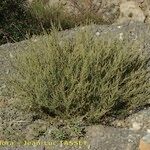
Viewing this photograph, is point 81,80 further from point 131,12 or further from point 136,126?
point 131,12

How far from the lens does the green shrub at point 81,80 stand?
4.86 meters

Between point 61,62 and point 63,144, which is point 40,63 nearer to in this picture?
point 61,62

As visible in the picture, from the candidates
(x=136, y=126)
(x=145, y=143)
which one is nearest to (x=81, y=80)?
(x=136, y=126)

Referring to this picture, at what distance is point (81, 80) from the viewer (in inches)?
189

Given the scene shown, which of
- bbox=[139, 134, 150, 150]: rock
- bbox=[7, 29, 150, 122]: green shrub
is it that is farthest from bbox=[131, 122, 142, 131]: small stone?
bbox=[139, 134, 150, 150]: rock

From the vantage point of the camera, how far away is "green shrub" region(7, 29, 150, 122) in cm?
486

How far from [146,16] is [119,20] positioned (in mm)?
510

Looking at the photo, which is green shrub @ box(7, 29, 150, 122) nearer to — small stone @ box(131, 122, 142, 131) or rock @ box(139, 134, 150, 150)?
small stone @ box(131, 122, 142, 131)

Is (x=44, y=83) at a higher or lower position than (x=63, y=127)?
higher

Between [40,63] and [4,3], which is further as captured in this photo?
[4,3]

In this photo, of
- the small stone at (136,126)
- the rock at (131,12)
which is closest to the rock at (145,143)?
the small stone at (136,126)

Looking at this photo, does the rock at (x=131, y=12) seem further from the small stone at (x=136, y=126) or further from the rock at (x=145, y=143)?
the rock at (x=145, y=143)

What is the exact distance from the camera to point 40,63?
5156 mm

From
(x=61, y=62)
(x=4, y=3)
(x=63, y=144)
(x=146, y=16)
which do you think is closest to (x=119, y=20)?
(x=146, y=16)
